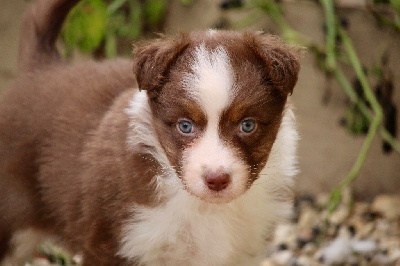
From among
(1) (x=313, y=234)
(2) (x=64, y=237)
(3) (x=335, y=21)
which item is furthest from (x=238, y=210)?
(3) (x=335, y=21)

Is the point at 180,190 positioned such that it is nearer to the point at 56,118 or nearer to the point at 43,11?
the point at 56,118

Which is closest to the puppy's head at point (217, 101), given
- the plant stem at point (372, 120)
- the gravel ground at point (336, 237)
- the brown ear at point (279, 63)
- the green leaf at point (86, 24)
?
the brown ear at point (279, 63)

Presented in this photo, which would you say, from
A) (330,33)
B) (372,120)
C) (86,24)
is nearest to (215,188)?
(372,120)

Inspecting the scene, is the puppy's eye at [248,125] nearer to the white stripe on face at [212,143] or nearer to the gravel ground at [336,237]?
the white stripe on face at [212,143]

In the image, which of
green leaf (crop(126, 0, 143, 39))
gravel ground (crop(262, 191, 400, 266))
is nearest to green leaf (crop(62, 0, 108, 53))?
green leaf (crop(126, 0, 143, 39))

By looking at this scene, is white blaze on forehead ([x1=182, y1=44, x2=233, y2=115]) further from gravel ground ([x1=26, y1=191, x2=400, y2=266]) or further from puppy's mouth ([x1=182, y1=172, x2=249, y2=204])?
gravel ground ([x1=26, y1=191, x2=400, y2=266])
